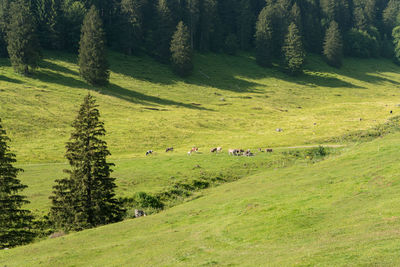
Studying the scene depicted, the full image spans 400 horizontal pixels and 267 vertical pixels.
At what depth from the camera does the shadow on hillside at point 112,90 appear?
105062 mm

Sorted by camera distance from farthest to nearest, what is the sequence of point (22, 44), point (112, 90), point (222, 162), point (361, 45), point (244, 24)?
point (361, 45), point (244, 24), point (112, 90), point (22, 44), point (222, 162)

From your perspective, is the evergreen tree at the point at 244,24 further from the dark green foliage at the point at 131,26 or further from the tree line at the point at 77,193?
the tree line at the point at 77,193

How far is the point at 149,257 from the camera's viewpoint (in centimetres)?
2292

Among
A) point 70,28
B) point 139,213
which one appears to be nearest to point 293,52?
point 70,28

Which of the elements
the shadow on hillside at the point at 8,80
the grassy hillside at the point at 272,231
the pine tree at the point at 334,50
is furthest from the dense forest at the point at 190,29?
the grassy hillside at the point at 272,231

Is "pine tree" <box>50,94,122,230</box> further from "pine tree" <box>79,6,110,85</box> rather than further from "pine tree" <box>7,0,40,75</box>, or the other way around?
"pine tree" <box>7,0,40,75</box>

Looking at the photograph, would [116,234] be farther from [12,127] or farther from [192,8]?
[192,8]

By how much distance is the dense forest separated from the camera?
132625 mm

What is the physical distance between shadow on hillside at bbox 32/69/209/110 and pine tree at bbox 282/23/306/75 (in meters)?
62.4

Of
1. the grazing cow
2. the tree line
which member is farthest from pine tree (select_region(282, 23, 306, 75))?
the tree line

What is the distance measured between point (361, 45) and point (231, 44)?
254 feet

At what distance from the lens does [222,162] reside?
57312 millimetres

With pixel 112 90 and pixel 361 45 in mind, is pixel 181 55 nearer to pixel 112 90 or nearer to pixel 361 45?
pixel 112 90

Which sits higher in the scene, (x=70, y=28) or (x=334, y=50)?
(x=334, y=50)
